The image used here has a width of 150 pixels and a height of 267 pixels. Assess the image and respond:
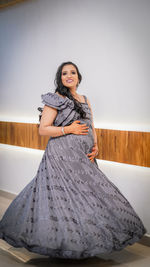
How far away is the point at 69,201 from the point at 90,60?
156 cm

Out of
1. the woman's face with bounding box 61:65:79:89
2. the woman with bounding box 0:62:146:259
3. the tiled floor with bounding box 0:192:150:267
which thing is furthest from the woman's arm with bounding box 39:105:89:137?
the tiled floor with bounding box 0:192:150:267

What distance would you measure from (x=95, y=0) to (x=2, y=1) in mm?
1546

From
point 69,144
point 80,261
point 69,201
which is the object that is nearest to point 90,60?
point 69,144

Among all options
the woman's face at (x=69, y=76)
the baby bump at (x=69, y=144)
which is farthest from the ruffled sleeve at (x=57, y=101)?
the baby bump at (x=69, y=144)

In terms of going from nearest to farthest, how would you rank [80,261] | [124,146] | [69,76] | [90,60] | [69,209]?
[69,209], [80,261], [69,76], [124,146], [90,60]

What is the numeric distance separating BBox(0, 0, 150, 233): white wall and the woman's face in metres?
0.53

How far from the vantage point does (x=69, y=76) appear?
9.22ft

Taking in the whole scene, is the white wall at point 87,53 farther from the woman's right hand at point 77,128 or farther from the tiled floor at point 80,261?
the tiled floor at point 80,261

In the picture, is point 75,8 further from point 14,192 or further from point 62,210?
point 14,192

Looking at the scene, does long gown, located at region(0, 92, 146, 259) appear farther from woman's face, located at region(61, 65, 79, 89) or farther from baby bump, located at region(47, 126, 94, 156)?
woman's face, located at region(61, 65, 79, 89)

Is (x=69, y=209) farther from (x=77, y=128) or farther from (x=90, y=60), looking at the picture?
(x=90, y=60)

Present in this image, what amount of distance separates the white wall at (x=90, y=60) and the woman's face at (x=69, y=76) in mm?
529

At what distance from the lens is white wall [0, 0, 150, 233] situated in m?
3.03

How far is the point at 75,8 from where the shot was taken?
3539 mm
